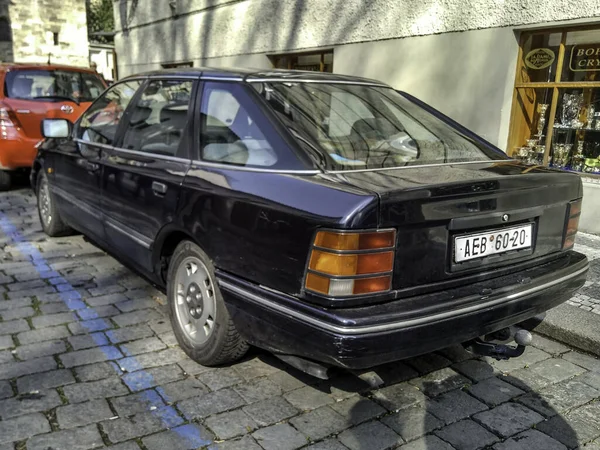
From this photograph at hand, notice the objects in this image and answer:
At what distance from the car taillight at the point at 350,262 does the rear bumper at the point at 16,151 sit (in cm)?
654

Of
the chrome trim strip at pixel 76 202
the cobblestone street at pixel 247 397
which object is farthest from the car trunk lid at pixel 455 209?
the chrome trim strip at pixel 76 202

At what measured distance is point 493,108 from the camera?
6.59 meters

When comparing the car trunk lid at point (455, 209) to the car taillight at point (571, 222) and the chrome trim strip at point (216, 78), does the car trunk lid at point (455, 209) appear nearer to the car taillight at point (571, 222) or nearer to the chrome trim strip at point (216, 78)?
the car taillight at point (571, 222)

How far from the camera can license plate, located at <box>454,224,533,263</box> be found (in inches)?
100.0

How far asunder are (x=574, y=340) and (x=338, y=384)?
1.65 m

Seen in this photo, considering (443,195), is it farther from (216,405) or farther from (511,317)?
(216,405)

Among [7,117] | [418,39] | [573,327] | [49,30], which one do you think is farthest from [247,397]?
[49,30]

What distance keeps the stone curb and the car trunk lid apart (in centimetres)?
93

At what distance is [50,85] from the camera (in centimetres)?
804

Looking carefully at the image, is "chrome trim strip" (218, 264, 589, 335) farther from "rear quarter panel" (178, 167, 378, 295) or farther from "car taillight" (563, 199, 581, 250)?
"car taillight" (563, 199, 581, 250)

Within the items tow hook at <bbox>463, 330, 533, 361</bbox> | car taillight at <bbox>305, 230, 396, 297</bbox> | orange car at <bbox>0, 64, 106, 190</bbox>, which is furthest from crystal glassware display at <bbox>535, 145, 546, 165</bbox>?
orange car at <bbox>0, 64, 106, 190</bbox>

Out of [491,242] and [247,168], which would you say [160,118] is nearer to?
[247,168]

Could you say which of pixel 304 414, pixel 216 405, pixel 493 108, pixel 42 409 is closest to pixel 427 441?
pixel 304 414

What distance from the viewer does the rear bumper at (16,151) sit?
7465mm
